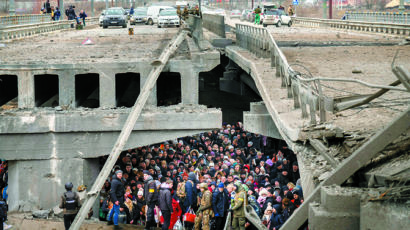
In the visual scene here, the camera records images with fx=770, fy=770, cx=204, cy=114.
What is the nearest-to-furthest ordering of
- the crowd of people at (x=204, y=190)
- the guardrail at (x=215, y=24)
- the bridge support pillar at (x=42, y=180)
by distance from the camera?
the crowd of people at (x=204, y=190) → the bridge support pillar at (x=42, y=180) → the guardrail at (x=215, y=24)

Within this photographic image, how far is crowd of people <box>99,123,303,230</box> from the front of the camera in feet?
50.0

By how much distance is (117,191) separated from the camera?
17.7 m

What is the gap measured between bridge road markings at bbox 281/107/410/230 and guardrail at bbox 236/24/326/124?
2209 millimetres

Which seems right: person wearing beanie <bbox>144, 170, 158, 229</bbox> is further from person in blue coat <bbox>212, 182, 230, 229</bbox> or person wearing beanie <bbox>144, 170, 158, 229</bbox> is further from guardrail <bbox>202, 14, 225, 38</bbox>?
guardrail <bbox>202, 14, 225, 38</bbox>

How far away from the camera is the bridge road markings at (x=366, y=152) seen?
7.57 meters

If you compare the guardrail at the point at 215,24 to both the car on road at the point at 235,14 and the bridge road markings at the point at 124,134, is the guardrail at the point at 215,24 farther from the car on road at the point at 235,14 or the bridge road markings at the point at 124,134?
the car on road at the point at 235,14

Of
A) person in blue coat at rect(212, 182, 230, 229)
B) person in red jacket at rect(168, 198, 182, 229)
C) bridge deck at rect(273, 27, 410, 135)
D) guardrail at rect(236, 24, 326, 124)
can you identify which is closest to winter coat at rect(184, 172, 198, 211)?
person in red jacket at rect(168, 198, 182, 229)

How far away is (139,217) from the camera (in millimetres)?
18016

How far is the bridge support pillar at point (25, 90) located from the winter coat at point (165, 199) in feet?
21.9

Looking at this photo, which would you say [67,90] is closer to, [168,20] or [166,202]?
[166,202]

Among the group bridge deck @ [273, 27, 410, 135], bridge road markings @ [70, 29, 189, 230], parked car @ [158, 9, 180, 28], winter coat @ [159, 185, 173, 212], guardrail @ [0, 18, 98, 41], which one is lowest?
winter coat @ [159, 185, 173, 212]

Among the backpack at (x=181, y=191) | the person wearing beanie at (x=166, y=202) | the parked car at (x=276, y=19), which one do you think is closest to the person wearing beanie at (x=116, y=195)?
the person wearing beanie at (x=166, y=202)

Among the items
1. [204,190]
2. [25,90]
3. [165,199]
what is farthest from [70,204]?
[25,90]

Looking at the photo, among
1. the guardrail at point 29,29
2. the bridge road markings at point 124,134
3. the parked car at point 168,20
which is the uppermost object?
the parked car at point 168,20
